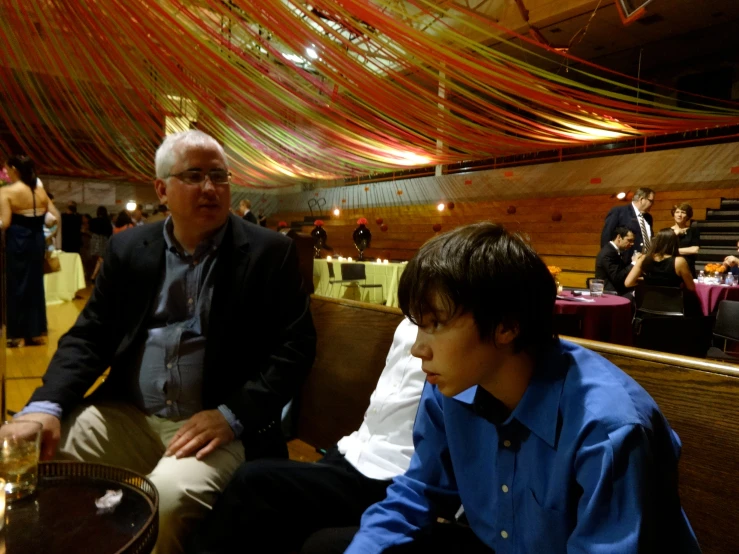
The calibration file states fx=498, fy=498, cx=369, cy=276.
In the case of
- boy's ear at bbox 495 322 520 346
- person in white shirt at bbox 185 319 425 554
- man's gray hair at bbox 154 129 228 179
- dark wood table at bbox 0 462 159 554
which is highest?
man's gray hair at bbox 154 129 228 179

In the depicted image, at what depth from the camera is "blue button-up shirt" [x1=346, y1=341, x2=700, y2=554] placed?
58 cm

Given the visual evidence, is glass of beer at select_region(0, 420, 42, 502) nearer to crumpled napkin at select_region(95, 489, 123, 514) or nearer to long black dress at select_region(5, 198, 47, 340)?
crumpled napkin at select_region(95, 489, 123, 514)

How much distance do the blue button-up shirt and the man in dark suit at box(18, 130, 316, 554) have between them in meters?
0.55

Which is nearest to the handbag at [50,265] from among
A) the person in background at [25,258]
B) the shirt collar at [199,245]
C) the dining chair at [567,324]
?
the person in background at [25,258]

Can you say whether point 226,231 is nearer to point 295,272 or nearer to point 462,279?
point 295,272

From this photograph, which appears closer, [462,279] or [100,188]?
[462,279]

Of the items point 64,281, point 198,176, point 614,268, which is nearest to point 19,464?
point 198,176

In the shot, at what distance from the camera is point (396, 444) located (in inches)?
48.5

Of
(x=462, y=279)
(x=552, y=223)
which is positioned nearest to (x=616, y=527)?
(x=462, y=279)

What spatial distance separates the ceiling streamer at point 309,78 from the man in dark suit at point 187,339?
65.5 inches

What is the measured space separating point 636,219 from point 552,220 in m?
3.48

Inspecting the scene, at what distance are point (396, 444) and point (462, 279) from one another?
26.7 inches

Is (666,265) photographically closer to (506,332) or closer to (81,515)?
(506,332)

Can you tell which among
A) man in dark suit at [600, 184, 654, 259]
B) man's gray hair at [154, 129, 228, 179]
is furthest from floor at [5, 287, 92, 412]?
man in dark suit at [600, 184, 654, 259]
